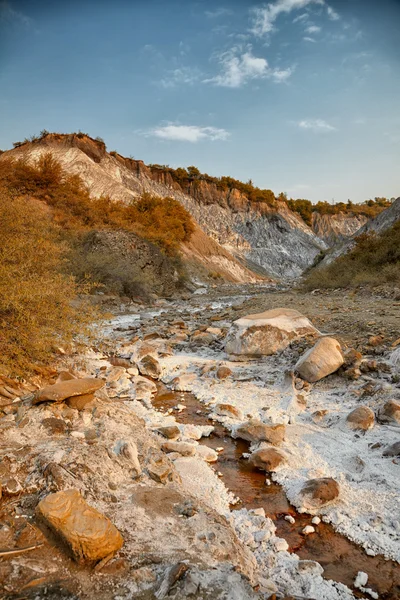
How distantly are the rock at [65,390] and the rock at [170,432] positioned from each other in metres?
1.01

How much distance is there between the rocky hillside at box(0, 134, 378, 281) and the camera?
111ft

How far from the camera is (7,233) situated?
7.71 metres

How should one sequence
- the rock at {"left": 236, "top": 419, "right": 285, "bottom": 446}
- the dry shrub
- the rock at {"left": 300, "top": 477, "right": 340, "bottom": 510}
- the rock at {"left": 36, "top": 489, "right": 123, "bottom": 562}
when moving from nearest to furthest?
the rock at {"left": 36, "top": 489, "right": 123, "bottom": 562}
the rock at {"left": 300, "top": 477, "right": 340, "bottom": 510}
the rock at {"left": 236, "top": 419, "right": 285, "bottom": 446}
the dry shrub

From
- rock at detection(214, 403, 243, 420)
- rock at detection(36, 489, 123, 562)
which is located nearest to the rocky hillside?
rock at detection(214, 403, 243, 420)

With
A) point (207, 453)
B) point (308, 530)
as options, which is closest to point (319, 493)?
point (308, 530)

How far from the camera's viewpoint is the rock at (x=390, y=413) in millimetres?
4295

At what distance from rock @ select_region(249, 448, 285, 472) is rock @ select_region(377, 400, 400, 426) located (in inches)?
55.9

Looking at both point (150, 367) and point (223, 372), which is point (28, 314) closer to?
point (150, 367)

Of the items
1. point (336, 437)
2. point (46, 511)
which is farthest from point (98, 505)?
→ point (336, 437)

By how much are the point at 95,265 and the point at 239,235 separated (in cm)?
3930

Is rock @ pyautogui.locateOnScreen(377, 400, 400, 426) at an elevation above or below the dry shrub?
below

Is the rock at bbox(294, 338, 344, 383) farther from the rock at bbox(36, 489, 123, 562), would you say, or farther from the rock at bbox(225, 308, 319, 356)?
the rock at bbox(36, 489, 123, 562)

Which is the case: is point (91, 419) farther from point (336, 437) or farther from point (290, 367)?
point (290, 367)

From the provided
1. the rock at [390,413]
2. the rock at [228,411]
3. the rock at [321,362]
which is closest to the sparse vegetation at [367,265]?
the rock at [321,362]
